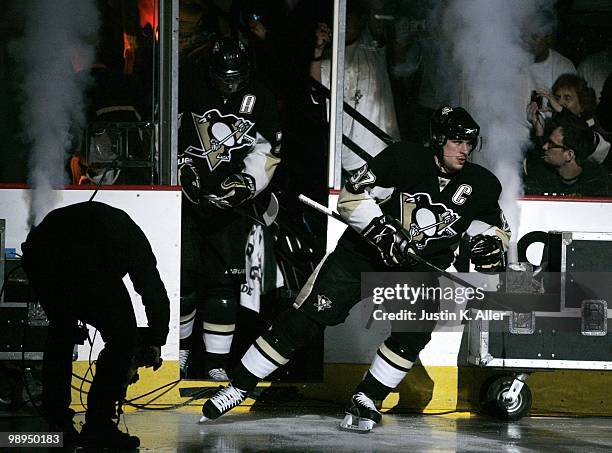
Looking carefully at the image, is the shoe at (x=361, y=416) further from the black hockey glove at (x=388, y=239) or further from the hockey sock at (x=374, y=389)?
the black hockey glove at (x=388, y=239)

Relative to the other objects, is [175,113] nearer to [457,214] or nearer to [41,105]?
[41,105]

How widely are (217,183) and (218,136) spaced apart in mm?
241

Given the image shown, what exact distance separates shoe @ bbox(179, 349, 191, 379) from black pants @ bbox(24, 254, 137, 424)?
1.13 meters

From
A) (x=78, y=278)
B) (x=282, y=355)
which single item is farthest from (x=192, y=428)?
(x=78, y=278)

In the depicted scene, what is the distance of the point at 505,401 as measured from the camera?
19.1ft

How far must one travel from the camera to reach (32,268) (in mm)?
4723

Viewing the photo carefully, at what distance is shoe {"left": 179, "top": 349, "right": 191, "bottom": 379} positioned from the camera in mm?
5922

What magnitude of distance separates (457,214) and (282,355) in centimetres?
106

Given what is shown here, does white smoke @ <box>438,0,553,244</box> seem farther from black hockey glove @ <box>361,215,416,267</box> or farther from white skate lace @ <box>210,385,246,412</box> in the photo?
→ white skate lace @ <box>210,385,246,412</box>

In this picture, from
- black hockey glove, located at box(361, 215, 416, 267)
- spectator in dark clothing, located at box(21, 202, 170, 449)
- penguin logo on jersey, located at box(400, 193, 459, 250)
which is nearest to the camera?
spectator in dark clothing, located at box(21, 202, 170, 449)

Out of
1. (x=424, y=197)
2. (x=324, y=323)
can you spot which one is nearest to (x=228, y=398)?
(x=324, y=323)

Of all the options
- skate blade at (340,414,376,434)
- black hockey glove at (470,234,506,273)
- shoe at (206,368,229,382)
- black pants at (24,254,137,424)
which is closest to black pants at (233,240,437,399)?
skate blade at (340,414,376,434)

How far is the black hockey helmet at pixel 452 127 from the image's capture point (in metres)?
5.38

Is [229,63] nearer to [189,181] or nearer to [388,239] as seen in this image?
[189,181]
